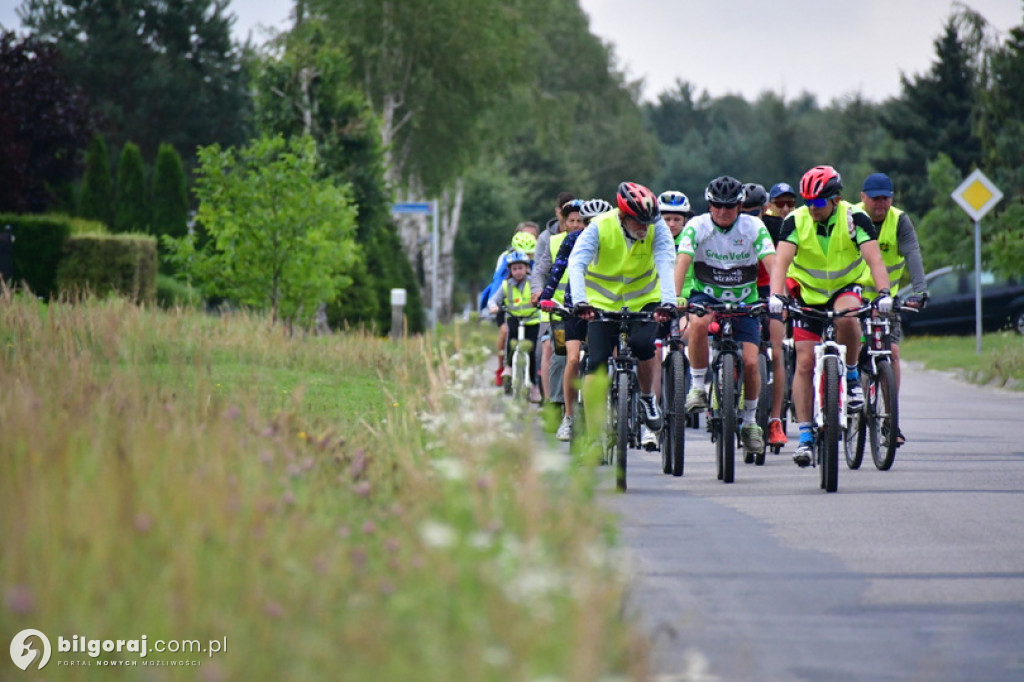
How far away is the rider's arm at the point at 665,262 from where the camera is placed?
10.3 m

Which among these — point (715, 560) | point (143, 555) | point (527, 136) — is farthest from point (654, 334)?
point (527, 136)

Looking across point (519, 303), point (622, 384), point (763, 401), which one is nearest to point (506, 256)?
point (519, 303)

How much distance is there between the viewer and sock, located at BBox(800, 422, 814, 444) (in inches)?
432

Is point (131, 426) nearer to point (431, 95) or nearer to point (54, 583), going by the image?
point (54, 583)

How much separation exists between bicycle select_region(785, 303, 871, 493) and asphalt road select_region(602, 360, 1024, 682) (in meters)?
0.20

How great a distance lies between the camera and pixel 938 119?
58.2 metres

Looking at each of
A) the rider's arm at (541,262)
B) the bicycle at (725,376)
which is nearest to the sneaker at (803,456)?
the bicycle at (725,376)

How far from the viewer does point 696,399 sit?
37.2ft

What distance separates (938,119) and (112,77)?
29104 millimetres

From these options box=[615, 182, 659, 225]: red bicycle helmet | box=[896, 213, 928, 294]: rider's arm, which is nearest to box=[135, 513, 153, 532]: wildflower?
box=[615, 182, 659, 225]: red bicycle helmet

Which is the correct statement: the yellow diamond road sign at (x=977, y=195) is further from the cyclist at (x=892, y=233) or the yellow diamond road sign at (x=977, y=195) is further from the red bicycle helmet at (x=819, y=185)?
the red bicycle helmet at (x=819, y=185)

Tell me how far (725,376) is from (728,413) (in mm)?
251

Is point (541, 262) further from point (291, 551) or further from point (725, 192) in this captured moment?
point (291, 551)

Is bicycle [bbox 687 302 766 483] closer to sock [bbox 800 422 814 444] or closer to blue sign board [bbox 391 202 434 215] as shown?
sock [bbox 800 422 814 444]
